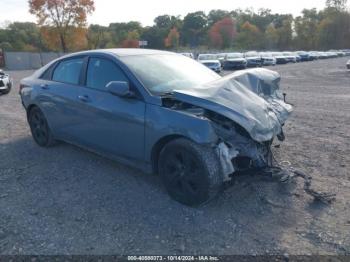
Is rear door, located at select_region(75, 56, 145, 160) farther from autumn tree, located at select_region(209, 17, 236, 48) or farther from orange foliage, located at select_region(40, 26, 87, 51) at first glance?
autumn tree, located at select_region(209, 17, 236, 48)

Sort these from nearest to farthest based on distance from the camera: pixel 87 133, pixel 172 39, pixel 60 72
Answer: pixel 87 133 < pixel 60 72 < pixel 172 39

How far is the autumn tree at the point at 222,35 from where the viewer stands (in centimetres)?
9775

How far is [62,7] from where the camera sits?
43.8 metres

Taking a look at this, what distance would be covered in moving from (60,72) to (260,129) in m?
3.35

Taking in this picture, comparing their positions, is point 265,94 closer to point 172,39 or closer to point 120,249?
point 120,249

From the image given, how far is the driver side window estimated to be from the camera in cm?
444

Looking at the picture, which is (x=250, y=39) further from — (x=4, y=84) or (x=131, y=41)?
(x=4, y=84)

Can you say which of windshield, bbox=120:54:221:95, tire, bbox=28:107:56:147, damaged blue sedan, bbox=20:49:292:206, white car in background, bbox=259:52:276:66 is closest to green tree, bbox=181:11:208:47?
white car in background, bbox=259:52:276:66

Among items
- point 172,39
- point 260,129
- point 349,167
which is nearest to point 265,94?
point 260,129

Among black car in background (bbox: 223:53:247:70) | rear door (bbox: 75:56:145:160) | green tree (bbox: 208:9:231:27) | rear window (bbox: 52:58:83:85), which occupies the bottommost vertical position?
black car in background (bbox: 223:53:247:70)

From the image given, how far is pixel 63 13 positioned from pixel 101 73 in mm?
44016

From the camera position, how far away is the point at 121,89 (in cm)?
405

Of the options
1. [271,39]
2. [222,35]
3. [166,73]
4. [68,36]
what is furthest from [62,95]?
[222,35]

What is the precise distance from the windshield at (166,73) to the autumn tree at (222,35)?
9499 centimetres
